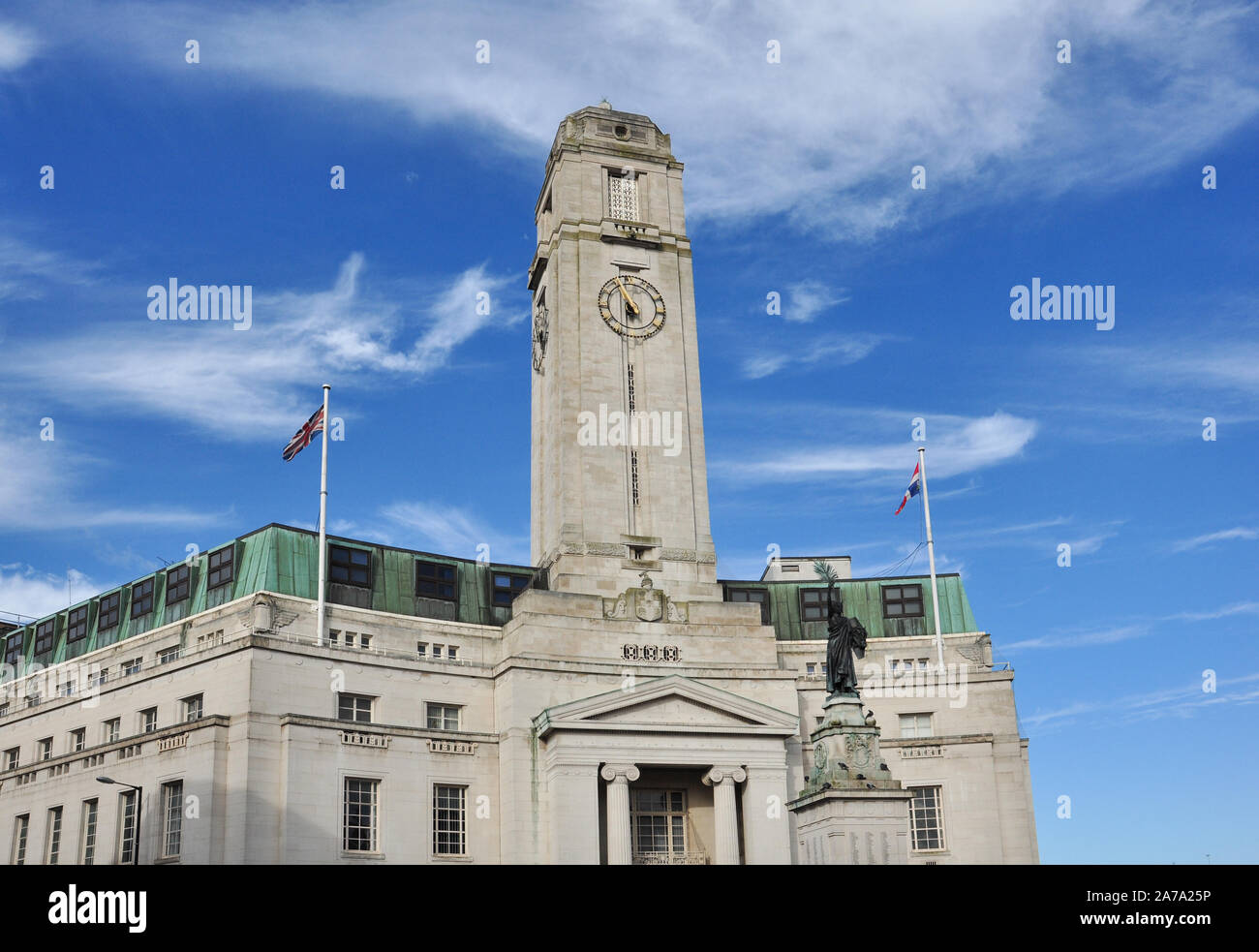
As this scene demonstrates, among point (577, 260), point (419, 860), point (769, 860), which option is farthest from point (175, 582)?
point (769, 860)

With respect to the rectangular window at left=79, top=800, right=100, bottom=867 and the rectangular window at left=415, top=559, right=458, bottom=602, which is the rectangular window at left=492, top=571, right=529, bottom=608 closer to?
the rectangular window at left=415, top=559, right=458, bottom=602

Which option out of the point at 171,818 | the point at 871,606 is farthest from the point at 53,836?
the point at 871,606

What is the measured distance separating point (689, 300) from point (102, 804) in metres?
41.5

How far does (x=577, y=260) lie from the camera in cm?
7431

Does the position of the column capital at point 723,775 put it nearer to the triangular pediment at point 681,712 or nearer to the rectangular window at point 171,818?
the triangular pediment at point 681,712

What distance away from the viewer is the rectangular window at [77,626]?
7550cm

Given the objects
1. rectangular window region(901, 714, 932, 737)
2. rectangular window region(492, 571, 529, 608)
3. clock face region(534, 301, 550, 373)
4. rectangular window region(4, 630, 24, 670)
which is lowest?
rectangular window region(901, 714, 932, 737)

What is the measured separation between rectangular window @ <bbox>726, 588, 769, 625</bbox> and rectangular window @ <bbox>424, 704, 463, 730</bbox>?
2006cm

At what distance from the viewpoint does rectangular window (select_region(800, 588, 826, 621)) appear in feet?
254

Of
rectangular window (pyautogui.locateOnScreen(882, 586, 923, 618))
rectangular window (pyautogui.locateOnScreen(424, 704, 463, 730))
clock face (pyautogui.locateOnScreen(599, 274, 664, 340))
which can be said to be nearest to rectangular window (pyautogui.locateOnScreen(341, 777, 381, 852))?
rectangular window (pyautogui.locateOnScreen(424, 704, 463, 730))

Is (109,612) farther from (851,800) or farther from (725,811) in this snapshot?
(851,800)
